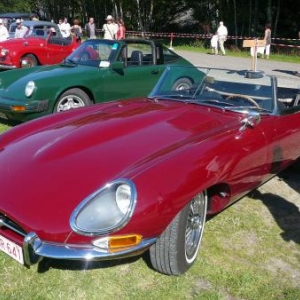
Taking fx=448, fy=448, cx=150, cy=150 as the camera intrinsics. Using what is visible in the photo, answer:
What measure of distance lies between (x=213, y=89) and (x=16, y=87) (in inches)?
140

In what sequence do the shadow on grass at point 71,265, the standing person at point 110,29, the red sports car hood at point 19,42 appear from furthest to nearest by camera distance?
the standing person at point 110,29
the red sports car hood at point 19,42
the shadow on grass at point 71,265

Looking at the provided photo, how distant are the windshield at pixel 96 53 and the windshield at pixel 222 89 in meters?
2.91

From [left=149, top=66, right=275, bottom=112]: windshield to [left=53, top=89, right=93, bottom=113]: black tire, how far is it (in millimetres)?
2532

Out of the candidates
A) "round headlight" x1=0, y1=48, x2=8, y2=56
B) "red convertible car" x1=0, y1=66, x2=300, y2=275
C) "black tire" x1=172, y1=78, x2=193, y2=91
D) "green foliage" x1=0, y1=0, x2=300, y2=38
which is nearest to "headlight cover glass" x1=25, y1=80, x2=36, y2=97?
"red convertible car" x1=0, y1=66, x2=300, y2=275

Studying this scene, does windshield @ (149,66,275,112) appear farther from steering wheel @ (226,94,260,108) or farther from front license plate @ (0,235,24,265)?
front license plate @ (0,235,24,265)

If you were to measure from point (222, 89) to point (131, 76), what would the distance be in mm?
3382

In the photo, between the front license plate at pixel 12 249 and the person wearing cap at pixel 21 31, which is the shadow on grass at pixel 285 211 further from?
the person wearing cap at pixel 21 31

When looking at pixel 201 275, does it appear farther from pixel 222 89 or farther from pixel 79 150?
pixel 222 89

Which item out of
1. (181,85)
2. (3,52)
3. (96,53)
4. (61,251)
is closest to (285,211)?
(181,85)

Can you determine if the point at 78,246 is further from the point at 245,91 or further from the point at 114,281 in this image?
the point at 245,91

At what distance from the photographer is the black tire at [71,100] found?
6.61m

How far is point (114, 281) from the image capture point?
2.95 m

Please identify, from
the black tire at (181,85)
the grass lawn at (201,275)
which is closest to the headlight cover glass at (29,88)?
the black tire at (181,85)

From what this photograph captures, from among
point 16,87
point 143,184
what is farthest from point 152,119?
point 16,87
